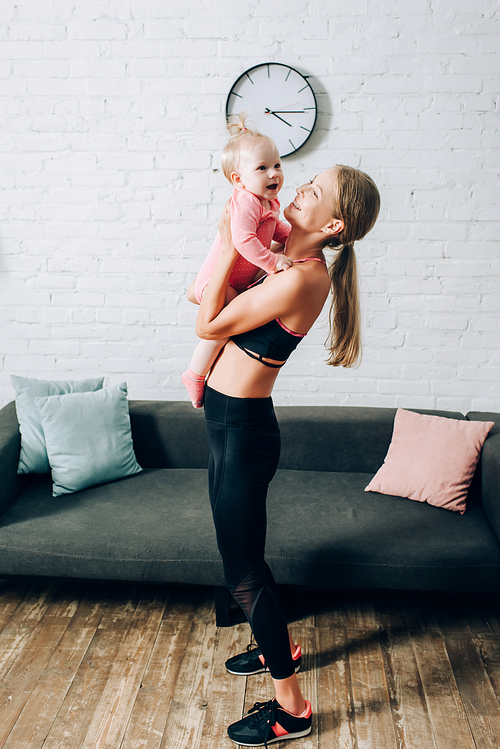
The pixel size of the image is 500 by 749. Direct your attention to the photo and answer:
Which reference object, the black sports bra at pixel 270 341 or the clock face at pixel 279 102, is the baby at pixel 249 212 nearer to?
the black sports bra at pixel 270 341

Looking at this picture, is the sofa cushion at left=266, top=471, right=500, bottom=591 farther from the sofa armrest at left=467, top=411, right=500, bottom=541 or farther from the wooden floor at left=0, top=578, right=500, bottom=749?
the wooden floor at left=0, top=578, right=500, bottom=749

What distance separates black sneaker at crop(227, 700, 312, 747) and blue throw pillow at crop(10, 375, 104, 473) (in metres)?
1.28

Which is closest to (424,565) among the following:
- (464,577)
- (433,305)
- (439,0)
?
(464,577)

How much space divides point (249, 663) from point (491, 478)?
42.0 inches

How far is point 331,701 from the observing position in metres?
1.76

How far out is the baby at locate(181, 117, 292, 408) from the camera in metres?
1.39

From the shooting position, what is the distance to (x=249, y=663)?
6.14 feet

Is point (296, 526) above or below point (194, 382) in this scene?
below

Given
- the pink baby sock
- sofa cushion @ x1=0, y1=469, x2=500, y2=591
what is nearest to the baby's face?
the pink baby sock

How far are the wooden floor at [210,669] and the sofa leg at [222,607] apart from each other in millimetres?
51

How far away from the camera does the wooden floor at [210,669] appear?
164 centimetres

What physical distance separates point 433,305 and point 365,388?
519 mm

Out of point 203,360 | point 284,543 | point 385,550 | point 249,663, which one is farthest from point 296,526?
point 203,360

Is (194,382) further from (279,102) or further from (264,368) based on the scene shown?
(279,102)
